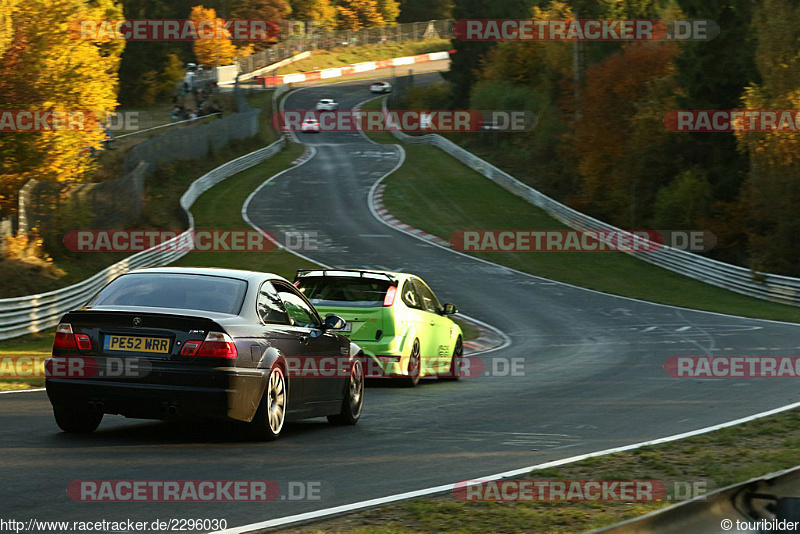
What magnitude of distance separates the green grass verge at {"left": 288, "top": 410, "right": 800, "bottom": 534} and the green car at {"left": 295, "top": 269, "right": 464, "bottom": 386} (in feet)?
17.5

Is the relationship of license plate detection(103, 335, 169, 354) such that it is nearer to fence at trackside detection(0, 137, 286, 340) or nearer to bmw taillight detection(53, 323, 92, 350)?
bmw taillight detection(53, 323, 92, 350)

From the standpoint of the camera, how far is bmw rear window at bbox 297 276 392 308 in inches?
612

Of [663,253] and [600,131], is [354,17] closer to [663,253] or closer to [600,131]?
[600,131]

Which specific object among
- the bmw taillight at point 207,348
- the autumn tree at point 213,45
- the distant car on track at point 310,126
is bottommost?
the bmw taillight at point 207,348

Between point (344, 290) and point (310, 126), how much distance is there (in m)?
66.3

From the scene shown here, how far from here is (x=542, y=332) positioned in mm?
25547

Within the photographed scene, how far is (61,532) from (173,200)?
135ft

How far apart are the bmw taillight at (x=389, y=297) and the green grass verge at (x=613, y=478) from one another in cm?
554

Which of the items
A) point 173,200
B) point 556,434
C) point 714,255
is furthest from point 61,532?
point 714,255

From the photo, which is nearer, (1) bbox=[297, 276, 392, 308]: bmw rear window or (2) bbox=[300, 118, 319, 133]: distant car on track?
(1) bbox=[297, 276, 392, 308]: bmw rear window
